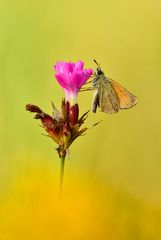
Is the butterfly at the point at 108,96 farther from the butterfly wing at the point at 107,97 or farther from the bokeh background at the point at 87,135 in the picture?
the bokeh background at the point at 87,135

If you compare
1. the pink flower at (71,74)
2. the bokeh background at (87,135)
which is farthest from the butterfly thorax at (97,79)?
the pink flower at (71,74)

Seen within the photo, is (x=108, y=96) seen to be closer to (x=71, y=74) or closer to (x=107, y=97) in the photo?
(x=107, y=97)

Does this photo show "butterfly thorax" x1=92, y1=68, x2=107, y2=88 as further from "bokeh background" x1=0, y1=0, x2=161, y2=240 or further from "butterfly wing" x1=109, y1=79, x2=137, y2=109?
"bokeh background" x1=0, y1=0, x2=161, y2=240

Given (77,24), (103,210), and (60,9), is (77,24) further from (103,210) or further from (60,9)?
(103,210)

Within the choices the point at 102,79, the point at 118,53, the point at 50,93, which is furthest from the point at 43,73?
the point at 102,79

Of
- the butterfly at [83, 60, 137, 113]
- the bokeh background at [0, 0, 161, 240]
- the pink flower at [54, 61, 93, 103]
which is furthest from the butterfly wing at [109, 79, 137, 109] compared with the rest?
the pink flower at [54, 61, 93, 103]

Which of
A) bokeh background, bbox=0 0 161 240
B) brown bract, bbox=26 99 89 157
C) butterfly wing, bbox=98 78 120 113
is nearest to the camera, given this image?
bokeh background, bbox=0 0 161 240

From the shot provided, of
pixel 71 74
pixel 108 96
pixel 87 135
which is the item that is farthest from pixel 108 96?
pixel 87 135

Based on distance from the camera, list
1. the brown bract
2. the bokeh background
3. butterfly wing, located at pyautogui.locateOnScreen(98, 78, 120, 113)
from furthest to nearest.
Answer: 1. butterfly wing, located at pyautogui.locateOnScreen(98, 78, 120, 113)
2. the brown bract
3. the bokeh background
